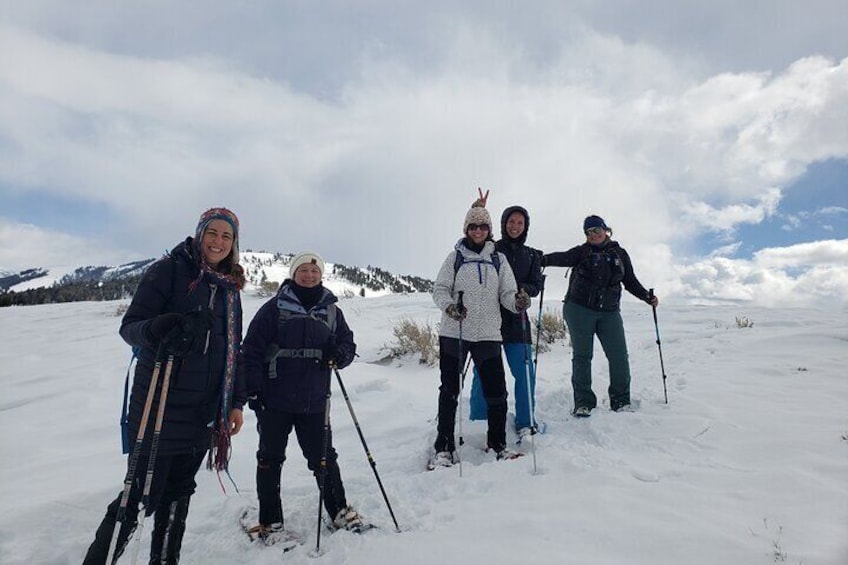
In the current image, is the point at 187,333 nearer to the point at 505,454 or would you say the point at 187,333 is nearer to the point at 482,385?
the point at 482,385

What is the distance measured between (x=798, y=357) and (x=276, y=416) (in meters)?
7.27

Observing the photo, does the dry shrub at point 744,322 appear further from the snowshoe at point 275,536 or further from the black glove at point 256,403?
A: the black glove at point 256,403

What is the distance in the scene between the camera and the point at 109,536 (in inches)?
90.5

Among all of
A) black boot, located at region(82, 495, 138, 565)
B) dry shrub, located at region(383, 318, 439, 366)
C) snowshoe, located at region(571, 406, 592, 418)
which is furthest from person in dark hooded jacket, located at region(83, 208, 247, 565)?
dry shrub, located at region(383, 318, 439, 366)

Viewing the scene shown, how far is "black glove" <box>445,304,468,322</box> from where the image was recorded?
379cm

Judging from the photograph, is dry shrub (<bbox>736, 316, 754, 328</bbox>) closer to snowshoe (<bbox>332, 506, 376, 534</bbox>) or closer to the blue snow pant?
the blue snow pant

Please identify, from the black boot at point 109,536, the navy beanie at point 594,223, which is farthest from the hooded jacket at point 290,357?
the navy beanie at point 594,223

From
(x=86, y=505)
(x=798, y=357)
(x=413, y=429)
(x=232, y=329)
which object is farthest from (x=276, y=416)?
(x=798, y=357)

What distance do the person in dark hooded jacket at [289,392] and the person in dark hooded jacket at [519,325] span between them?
1686 millimetres

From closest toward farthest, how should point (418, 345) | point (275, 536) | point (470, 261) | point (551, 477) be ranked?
point (275, 536)
point (551, 477)
point (470, 261)
point (418, 345)

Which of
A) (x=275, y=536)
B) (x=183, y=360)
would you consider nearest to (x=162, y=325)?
(x=183, y=360)

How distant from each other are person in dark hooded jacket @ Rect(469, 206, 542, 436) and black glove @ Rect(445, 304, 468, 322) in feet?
2.01

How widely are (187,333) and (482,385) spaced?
8.14 ft

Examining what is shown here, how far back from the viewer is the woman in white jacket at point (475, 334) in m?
3.91
